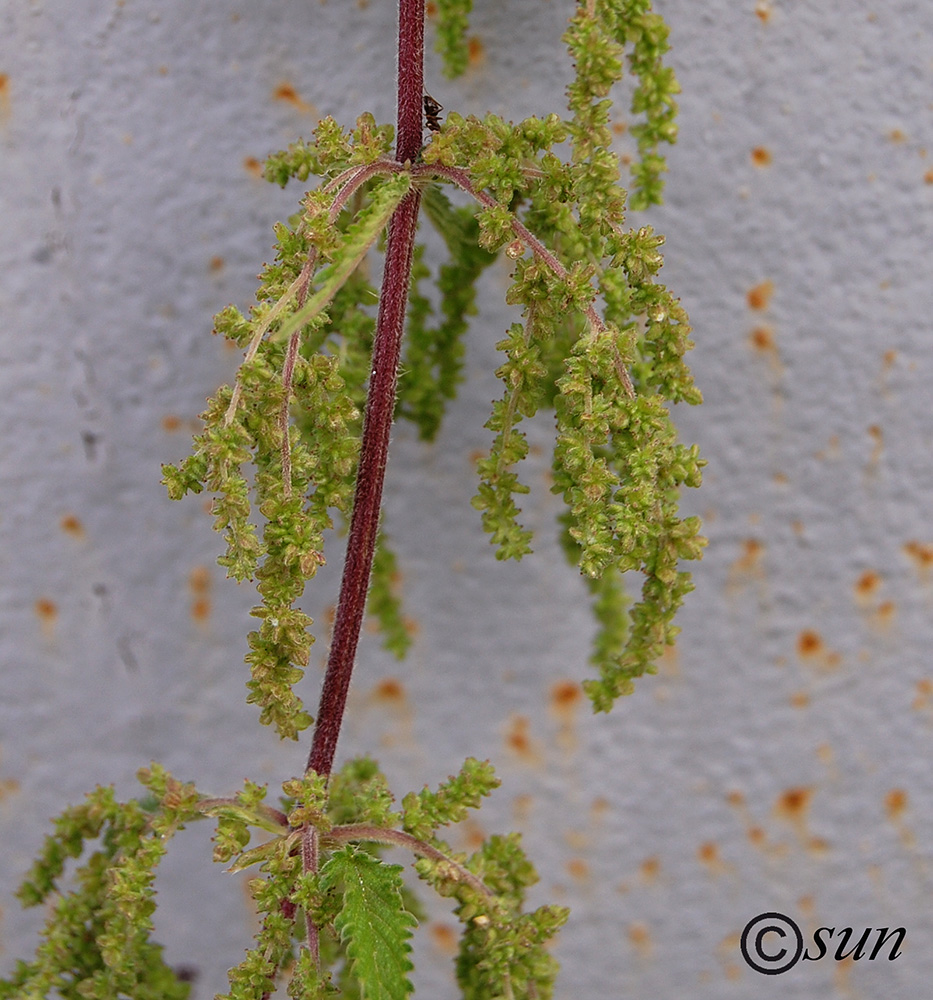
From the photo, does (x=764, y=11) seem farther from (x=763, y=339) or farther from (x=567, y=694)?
(x=567, y=694)

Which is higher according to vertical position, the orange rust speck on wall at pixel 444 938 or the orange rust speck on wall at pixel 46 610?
the orange rust speck on wall at pixel 46 610

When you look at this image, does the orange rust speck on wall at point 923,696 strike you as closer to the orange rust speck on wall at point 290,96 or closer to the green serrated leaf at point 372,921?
the green serrated leaf at point 372,921

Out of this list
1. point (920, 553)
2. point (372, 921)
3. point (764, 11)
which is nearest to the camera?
point (372, 921)

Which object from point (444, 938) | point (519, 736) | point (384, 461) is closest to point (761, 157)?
point (384, 461)

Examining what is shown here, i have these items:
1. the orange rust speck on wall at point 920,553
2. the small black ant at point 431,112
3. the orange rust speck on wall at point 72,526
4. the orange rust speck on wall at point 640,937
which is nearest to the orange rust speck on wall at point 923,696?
the orange rust speck on wall at point 920,553

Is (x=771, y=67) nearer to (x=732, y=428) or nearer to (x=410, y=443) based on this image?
(x=732, y=428)

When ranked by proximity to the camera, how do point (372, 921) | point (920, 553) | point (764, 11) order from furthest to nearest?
point (920, 553)
point (764, 11)
point (372, 921)
